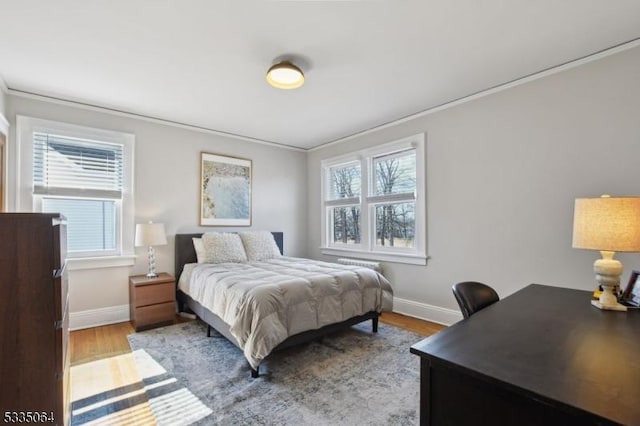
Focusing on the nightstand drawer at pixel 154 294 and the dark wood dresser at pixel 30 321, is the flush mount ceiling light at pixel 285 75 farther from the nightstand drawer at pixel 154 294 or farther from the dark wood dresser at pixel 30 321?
the nightstand drawer at pixel 154 294

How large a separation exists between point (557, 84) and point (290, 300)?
2.93 m

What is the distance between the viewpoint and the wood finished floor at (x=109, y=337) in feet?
8.67

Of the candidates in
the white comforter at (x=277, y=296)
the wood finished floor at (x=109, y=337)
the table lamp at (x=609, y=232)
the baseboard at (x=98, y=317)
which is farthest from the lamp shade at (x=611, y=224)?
the baseboard at (x=98, y=317)

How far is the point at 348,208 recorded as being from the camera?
4.68m

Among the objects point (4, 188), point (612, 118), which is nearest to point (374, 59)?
point (612, 118)

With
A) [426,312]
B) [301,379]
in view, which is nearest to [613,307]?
[301,379]

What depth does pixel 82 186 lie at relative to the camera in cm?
335

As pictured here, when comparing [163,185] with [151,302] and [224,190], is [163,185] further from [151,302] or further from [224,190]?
[151,302]

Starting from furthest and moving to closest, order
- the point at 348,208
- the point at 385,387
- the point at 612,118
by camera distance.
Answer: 1. the point at 348,208
2. the point at 612,118
3. the point at 385,387

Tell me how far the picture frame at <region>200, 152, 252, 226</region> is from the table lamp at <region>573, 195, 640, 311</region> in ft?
12.8

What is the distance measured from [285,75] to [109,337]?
3.06m

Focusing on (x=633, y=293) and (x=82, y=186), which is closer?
(x=633, y=293)

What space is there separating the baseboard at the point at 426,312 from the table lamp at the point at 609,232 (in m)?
1.86

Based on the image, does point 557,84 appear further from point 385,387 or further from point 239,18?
point 385,387
